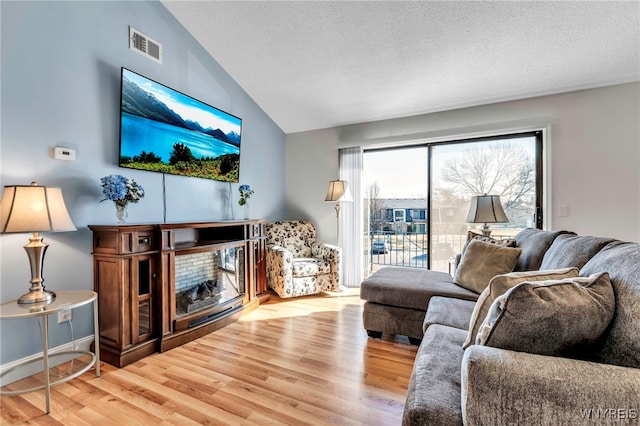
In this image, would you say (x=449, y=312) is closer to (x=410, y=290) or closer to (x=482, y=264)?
(x=410, y=290)

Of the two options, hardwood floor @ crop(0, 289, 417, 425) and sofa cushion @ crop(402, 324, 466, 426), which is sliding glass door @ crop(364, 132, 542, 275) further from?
sofa cushion @ crop(402, 324, 466, 426)

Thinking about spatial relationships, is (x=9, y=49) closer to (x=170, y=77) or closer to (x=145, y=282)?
(x=170, y=77)

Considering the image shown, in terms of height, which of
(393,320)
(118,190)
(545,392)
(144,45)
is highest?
(144,45)

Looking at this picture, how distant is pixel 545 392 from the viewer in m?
0.76

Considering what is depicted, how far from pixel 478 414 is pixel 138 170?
286 centimetres

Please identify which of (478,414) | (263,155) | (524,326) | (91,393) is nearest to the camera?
(478,414)

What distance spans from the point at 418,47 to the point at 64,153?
10.1 ft

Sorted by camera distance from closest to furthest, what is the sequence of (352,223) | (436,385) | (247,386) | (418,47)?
(436,385)
(247,386)
(418,47)
(352,223)

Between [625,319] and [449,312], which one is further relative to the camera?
[449,312]

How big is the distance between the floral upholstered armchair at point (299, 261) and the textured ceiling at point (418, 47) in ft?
6.14

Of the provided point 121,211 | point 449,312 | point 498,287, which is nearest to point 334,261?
point 449,312

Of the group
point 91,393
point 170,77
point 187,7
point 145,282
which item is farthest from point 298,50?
point 91,393

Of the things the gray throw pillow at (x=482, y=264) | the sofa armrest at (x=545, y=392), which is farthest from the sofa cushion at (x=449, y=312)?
the sofa armrest at (x=545, y=392)

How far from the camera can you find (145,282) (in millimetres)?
2195
